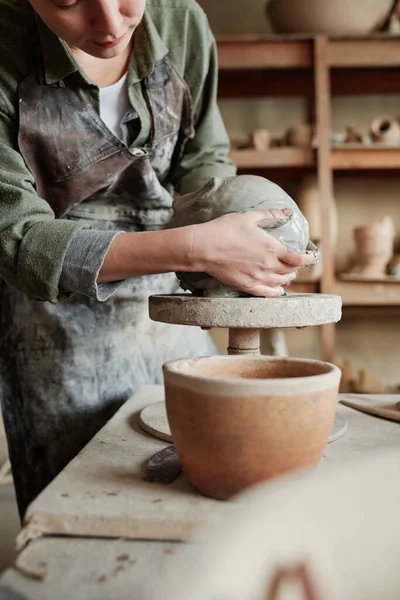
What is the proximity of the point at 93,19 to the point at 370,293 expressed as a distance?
1.78m

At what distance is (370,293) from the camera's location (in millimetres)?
2494

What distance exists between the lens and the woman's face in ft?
3.10

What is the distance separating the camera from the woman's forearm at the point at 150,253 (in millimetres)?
957

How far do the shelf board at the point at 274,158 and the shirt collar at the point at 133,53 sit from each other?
118 centimetres

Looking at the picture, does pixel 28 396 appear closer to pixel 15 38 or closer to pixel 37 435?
pixel 37 435

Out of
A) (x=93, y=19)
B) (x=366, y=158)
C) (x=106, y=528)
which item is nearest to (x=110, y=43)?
(x=93, y=19)

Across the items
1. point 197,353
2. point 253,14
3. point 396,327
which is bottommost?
point 396,327

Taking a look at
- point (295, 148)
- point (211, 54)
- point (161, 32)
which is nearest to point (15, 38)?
point (161, 32)

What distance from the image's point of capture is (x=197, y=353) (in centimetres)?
149

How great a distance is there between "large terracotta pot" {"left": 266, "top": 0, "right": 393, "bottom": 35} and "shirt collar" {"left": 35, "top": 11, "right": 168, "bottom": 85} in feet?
4.52

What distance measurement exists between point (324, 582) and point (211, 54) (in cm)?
125

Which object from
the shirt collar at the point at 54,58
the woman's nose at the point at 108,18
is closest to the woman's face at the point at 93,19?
the woman's nose at the point at 108,18

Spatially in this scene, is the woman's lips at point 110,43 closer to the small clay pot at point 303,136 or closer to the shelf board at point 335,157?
the shelf board at point 335,157

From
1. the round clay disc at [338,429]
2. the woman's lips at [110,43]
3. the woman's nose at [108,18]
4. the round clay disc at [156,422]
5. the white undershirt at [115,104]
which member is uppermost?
the woman's nose at [108,18]
